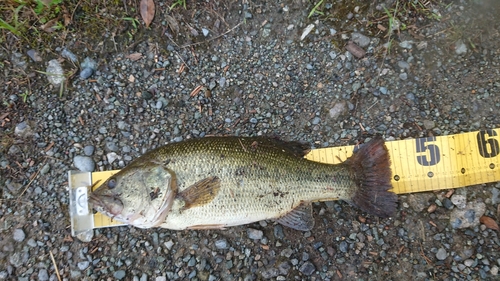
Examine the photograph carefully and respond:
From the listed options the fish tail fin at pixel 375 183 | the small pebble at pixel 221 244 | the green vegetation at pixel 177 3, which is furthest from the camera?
the green vegetation at pixel 177 3

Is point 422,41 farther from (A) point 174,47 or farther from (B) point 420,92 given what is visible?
(A) point 174,47

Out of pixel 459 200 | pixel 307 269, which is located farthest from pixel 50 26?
pixel 459 200

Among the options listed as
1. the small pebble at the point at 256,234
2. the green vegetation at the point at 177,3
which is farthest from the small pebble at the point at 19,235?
the green vegetation at the point at 177,3

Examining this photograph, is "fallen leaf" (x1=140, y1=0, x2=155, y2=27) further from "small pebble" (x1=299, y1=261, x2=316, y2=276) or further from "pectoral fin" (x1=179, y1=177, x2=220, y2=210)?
"small pebble" (x1=299, y1=261, x2=316, y2=276)

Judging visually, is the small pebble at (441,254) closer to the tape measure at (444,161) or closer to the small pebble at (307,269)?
the tape measure at (444,161)

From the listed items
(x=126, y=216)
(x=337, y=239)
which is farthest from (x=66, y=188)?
(x=337, y=239)

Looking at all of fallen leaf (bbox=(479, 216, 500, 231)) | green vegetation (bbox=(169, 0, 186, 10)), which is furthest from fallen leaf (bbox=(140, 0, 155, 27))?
fallen leaf (bbox=(479, 216, 500, 231))
